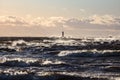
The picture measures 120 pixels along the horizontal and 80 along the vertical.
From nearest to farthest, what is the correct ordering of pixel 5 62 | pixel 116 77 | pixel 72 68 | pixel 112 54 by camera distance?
pixel 116 77 < pixel 72 68 < pixel 5 62 < pixel 112 54

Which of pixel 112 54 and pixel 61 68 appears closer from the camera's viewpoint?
pixel 61 68

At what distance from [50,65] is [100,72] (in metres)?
8.28

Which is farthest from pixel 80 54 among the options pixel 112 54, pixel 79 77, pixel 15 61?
pixel 79 77

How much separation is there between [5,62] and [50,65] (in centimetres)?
624

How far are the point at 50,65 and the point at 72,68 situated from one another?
4.01 m

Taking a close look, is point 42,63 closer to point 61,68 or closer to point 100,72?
point 61,68

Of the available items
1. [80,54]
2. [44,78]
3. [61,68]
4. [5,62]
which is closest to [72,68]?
[61,68]

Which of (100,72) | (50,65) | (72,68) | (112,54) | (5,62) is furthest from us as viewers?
(112,54)

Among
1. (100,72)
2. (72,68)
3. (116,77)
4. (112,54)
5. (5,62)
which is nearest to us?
(116,77)

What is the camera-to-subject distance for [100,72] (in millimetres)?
37750

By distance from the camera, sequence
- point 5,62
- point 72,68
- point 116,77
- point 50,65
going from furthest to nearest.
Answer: point 5,62, point 50,65, point 72,68, point 116,77

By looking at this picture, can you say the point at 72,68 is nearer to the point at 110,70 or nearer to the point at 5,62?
the point at 110,70

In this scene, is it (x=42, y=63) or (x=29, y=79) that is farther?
(x=42, y=63)

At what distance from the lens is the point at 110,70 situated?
39.4m
